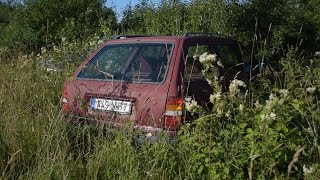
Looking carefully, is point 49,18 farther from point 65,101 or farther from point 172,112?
point 172,112

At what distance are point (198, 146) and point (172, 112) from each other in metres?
0.68

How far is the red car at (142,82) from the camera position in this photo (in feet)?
13.5

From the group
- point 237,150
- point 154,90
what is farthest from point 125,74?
point 237,150

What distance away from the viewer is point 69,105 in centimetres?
483

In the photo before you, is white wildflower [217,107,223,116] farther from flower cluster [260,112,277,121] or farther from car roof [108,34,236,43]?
car roof [108,34,236,43]

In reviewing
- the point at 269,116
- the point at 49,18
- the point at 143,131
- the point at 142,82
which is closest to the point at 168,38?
the point at 142,82

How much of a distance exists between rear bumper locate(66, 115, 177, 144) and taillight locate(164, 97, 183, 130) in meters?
0.07

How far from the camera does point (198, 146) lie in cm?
344

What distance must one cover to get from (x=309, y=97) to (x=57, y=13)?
12208 mm

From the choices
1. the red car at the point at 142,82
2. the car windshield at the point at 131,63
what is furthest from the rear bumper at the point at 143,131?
the car windshield at the point at 131,63

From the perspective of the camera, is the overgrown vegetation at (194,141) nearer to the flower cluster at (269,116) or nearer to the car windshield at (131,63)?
the flower cluster at (269,116)

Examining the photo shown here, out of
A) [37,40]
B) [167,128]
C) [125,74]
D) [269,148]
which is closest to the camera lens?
[269,148]

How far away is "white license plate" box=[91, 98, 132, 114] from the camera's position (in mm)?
4301

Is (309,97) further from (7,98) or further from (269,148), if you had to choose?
(7,98)
